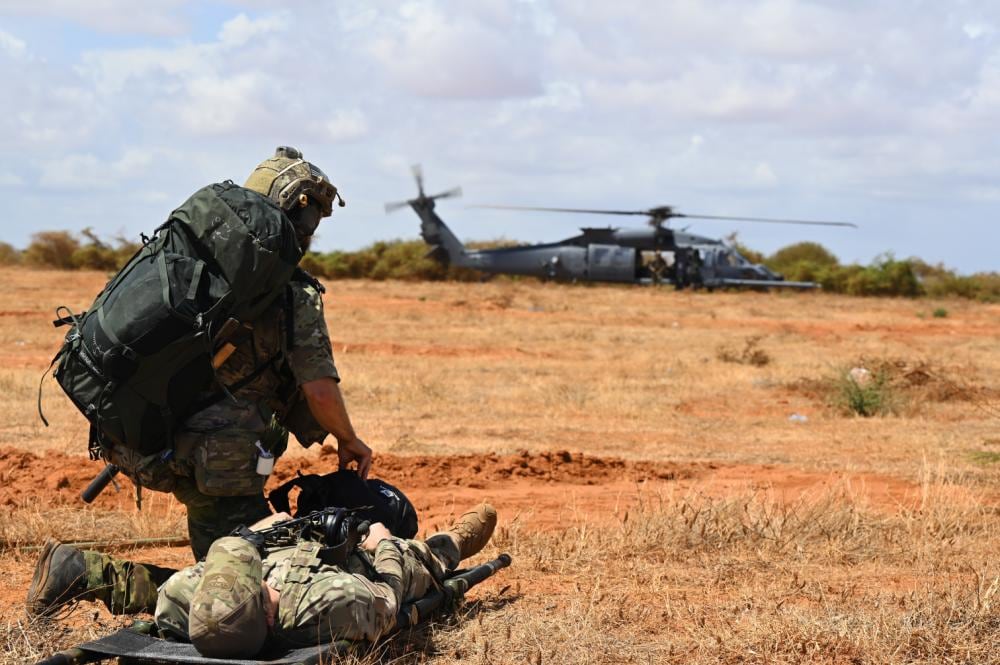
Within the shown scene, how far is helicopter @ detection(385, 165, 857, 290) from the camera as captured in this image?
36.6m

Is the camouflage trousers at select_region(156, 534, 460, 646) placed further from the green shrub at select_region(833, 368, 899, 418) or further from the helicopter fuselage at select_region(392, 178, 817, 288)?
→ the helicopter fuselage at select_region(392, 178, 817, 288)

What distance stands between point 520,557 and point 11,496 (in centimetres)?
325

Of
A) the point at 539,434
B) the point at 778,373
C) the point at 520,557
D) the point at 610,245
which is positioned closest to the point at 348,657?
the point at 520,557

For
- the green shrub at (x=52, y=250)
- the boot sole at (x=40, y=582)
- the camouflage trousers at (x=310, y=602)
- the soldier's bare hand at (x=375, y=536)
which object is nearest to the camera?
the camouflage trousers at (x=310, y=602)

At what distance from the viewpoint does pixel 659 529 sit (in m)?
6.14

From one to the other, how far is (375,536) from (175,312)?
1.10m

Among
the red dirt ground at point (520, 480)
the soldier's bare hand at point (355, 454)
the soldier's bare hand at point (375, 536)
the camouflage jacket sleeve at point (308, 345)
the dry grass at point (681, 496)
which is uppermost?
the camouflage jacket sleeve at point (308, 345)

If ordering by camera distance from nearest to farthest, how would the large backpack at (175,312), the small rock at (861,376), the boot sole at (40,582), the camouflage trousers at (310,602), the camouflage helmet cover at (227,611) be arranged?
1. the camouflage helmet cover at (227,611)
2. the camouflage trousers at (310,602)
3. the large backpack at (175,312)
4. the boot sole at (40,582)
5. the small rock at (861,376)

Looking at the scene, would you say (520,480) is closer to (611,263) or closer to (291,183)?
(291,183)

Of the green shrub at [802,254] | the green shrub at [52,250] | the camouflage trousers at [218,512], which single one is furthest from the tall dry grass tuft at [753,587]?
Answer: the green shrub at [802,254]

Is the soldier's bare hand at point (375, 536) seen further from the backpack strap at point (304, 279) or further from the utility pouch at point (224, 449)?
the backpack strap at point (304, 279)

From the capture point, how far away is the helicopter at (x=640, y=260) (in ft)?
120

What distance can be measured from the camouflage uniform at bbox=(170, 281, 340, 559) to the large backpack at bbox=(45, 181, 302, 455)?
0.10m

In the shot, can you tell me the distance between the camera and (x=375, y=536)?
4.53 metres
